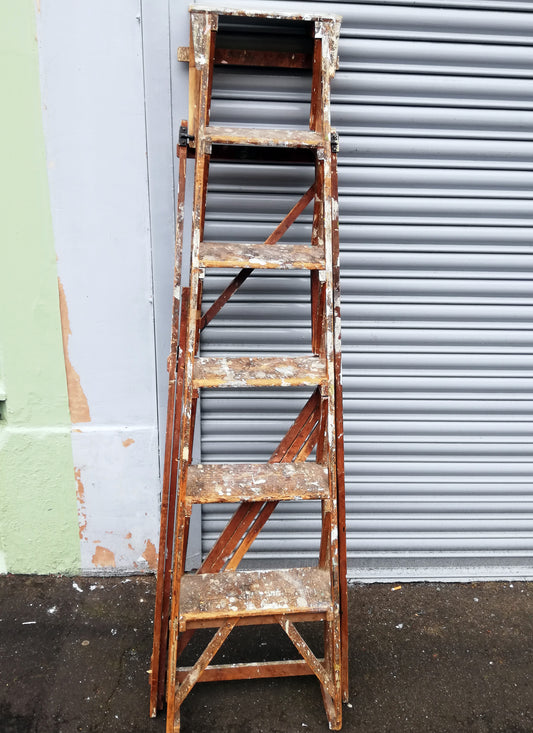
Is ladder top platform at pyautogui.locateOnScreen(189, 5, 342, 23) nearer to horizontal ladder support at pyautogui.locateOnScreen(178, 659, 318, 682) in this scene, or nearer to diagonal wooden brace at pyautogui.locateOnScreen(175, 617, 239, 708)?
diagonal wooden brace at pyautogui.locateOnScreen(175, 617, 239, 708)

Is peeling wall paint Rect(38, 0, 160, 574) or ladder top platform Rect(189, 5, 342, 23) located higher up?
ladder top platform Rect(189, 5, 342, 23)

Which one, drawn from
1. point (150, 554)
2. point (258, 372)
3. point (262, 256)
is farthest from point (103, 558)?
point (262, 256)

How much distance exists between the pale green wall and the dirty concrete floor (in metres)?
0.32

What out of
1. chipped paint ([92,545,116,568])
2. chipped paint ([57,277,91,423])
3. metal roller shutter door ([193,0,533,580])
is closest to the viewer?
metal roller shutter door ([193,0,533,580])

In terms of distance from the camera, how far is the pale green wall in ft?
8.84

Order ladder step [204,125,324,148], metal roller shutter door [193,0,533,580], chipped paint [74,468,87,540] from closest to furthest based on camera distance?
ladder step [204,125,324,148] → metal roller shutter door [193,0,533,580] → chipped paint [74,468,87,540]

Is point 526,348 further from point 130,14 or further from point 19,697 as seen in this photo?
point 19,697

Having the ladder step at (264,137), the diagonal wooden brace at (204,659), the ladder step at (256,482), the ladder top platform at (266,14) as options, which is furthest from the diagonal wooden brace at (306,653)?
the ladder top platform at (266,14)

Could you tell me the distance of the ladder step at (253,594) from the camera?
7.53 ft

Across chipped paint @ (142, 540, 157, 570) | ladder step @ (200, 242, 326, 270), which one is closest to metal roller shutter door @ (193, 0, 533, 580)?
chipped paint @ (142, 540, 157, 570)

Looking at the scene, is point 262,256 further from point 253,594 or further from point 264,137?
point 253,594

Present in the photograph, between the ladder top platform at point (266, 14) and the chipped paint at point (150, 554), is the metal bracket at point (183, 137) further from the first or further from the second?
the chipped paint at point (150, 554)

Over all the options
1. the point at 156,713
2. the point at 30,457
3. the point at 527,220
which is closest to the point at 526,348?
the point at 527,220

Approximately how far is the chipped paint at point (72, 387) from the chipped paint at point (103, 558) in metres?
0.87
